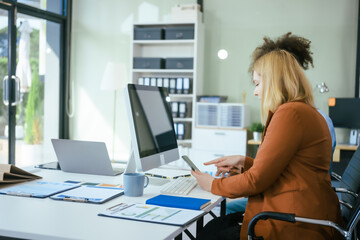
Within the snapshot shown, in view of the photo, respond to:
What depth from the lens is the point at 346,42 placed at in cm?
508

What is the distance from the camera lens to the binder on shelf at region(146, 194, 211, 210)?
5.22 feet

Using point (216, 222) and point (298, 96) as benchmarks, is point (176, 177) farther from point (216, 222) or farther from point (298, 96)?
point (298, 96)

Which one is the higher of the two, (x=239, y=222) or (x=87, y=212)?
(x=87, y=212)

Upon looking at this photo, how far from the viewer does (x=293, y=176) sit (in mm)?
1608

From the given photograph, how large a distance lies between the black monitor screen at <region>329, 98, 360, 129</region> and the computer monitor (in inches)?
123

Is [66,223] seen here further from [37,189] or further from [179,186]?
[179,186]

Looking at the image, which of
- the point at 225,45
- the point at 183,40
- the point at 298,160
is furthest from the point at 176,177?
the point at 225,45

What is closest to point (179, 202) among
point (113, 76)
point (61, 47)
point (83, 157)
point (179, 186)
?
point (179, 186)

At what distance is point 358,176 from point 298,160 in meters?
0.62

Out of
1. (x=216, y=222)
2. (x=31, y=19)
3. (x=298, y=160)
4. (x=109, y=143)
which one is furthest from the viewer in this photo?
(x=109, y=143)

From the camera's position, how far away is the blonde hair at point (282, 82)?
1.67 m

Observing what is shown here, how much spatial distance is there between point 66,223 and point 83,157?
87 centimetres

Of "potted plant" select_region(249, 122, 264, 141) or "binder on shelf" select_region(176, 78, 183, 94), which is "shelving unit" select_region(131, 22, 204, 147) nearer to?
"binder on shelf" select_region(176, 78, 183, 94)

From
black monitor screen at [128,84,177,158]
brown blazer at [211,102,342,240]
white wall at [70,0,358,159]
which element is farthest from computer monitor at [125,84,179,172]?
white wall at [70,0,358,159]
